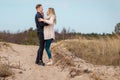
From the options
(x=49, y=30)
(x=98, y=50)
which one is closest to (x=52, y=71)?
(x=49, y=30)

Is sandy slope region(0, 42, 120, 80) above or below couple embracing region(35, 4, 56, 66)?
below

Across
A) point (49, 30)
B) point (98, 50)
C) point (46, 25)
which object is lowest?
point (98, 50)

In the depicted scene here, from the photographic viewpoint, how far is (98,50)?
19.5 meters

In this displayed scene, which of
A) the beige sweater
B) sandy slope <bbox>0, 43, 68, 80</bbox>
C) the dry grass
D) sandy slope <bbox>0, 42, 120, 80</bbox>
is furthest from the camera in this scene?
the dry grass

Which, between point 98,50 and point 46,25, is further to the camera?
point 98,50

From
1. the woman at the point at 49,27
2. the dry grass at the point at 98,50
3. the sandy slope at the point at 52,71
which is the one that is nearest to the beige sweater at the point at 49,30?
the woman at the point at 49,27

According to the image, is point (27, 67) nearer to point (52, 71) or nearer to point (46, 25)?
point (52, 71)

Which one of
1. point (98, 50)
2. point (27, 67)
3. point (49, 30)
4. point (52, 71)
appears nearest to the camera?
point (52, 71)

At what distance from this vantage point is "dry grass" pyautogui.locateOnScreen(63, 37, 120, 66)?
58.4 ft

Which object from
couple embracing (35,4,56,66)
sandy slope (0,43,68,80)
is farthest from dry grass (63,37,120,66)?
couple embracing (35,4,56,66)

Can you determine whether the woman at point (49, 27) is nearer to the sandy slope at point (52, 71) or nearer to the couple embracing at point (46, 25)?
the couple embracing at point (46, 25)

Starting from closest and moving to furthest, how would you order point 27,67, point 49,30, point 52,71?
1. point 52,71
2. point 49,30
3. point 27,67

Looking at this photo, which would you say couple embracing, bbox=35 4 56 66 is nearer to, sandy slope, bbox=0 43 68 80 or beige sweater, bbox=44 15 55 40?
beige sweater, bbox=44 15 55 40

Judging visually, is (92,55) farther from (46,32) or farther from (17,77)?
(17,77)
